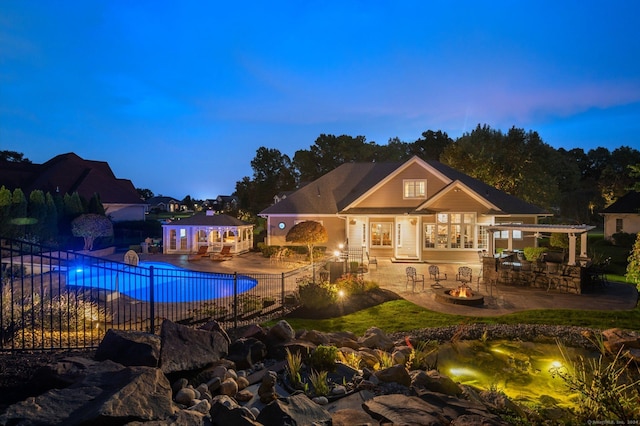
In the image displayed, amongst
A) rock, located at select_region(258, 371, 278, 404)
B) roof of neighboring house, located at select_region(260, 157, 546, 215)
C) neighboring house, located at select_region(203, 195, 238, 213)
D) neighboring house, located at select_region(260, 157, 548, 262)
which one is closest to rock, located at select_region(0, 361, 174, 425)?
rock, located at select_region(258, 371, 278, 404)

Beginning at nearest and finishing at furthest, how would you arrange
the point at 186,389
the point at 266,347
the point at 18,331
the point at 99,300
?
the point at 186,389
the point at 266,347
the point at 18,331
the point at 99,300

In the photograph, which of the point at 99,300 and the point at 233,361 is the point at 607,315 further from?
the point at 99,300

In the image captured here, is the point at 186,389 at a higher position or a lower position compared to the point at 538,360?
higher

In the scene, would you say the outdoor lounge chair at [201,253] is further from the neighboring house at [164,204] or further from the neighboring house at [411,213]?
the neighboring house at [164,204]

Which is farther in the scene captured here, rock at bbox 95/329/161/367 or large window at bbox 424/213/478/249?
large window at bbox 424/213/478/249

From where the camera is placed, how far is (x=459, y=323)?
36.0ft

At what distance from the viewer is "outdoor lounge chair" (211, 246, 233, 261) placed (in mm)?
24772

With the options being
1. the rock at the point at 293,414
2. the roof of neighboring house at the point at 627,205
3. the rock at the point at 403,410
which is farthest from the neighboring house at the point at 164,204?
the rock at the point at 403,410

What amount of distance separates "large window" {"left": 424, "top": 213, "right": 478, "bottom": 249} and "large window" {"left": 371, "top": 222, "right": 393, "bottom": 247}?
8.57ft

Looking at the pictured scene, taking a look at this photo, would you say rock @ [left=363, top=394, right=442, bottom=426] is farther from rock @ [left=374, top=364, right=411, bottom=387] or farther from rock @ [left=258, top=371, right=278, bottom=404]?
rock @ [left=258, top=371, right=278, bottom=404]

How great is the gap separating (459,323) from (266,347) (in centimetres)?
639

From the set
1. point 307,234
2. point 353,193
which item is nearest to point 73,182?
point 353,193

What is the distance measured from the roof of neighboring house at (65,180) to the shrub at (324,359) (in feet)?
114

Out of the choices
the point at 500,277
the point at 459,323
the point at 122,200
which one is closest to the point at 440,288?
the point at 500,277
